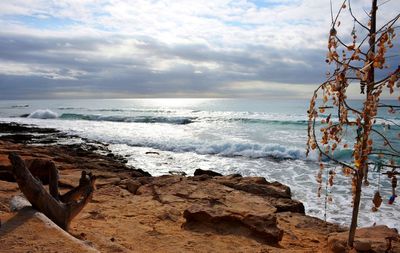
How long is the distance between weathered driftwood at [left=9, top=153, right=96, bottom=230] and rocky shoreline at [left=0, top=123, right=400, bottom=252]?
6.8 inches

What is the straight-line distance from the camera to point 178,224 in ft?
18.8

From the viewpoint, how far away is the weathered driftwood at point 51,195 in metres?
3.50

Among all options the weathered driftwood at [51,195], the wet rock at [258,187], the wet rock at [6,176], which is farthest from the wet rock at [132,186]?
the weathered driftwood at [51,195]

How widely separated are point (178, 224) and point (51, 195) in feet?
8.06

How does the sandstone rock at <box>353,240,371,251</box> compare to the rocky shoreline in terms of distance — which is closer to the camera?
the rocky shoreline

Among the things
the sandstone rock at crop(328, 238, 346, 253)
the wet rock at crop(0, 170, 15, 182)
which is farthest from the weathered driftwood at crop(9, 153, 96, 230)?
the wet rock at crop(0, 170, 15, 182)

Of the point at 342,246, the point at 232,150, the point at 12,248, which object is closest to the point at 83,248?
the point at 12,248

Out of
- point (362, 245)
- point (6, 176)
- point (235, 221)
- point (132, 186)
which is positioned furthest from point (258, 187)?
point (6, 176)

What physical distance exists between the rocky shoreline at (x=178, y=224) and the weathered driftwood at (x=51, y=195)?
172 millimetres

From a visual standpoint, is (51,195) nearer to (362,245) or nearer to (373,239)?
(362,245)

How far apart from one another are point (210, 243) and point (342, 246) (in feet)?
6.33

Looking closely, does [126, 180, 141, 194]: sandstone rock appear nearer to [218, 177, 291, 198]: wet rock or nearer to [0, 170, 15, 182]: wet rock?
[218, 177, 291, 198]: wet rock

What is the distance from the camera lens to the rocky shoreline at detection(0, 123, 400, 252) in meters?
3.17

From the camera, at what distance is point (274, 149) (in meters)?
18.6
